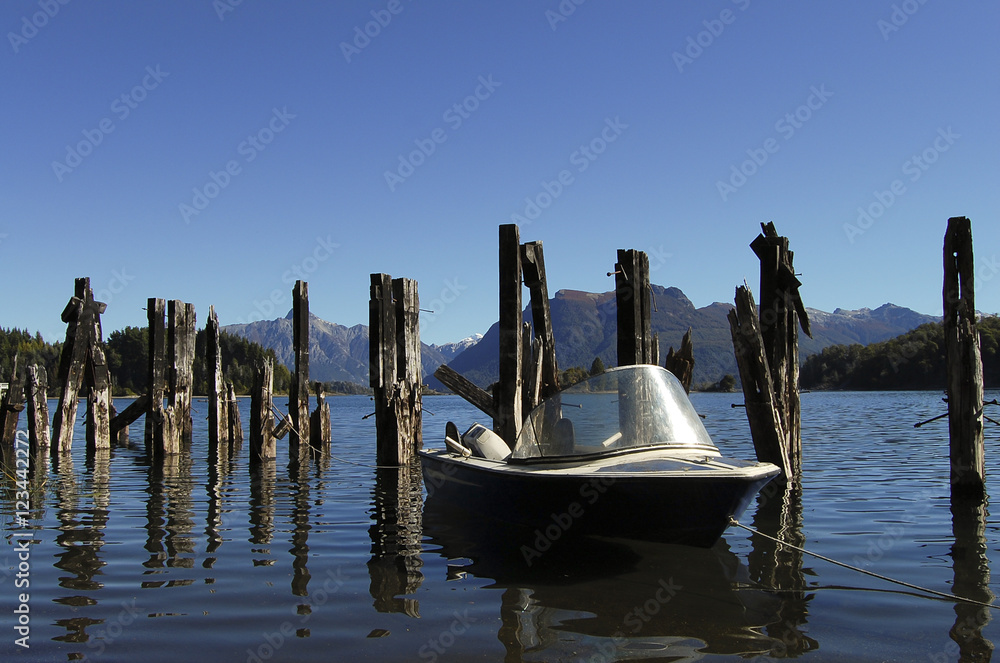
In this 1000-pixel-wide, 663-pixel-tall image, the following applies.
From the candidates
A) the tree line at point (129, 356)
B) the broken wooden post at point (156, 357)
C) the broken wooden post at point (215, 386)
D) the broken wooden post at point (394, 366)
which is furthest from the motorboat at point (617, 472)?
the tree line at point (129, 356)

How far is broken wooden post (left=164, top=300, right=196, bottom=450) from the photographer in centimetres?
1989

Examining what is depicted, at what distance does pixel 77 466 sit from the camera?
1772 cm

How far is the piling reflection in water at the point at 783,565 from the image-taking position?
19.4 ft

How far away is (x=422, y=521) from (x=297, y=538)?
188cm

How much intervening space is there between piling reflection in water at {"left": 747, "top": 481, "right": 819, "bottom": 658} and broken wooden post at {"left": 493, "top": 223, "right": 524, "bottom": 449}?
4.17 m

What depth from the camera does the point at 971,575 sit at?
7.56 meters

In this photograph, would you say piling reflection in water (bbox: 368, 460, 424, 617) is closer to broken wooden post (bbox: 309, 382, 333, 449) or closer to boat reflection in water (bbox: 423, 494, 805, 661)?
boat reflection in water (bbox: 423, 494, 805, 661)

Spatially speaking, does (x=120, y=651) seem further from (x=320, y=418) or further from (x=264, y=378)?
(x=320, y=418)

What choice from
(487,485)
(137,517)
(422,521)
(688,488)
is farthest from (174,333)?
(688,488)

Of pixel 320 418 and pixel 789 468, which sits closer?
pixel 789 468

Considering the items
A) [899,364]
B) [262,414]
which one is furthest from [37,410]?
[899,364]

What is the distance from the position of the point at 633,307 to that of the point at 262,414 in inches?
366

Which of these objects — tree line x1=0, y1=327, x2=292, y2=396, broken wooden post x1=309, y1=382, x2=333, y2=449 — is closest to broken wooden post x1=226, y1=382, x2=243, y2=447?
broken wooden post x1=309, y1=382, x2=333, y2=449

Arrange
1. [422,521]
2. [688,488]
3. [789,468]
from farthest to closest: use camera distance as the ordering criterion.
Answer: [789,468] < [422,521] < [688,488]
